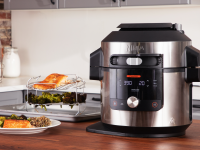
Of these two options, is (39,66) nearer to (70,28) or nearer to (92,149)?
(70,28)

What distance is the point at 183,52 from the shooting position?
1027 mm

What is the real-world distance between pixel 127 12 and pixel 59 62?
841 mm

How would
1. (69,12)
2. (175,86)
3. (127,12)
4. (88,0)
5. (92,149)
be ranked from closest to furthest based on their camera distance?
(92,149), (175,86), (88,0), (127,12), (69,12)

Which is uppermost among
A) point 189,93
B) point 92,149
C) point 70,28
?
point 70,28

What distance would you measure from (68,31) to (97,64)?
220cm

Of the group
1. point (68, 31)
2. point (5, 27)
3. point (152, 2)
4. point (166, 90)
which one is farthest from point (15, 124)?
point (5, 27)

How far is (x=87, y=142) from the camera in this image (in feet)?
3.21

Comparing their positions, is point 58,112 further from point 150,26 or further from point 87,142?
point 150,26

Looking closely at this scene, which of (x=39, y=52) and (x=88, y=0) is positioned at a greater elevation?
(x=88, y=0)

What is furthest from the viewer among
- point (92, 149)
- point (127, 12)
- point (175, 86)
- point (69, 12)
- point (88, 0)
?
→ point (69, 12)

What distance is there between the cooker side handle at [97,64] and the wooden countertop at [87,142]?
191mm

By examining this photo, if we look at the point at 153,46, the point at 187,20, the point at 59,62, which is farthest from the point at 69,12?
the point at 153,46

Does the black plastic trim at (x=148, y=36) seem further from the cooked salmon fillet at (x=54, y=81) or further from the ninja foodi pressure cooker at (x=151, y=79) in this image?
the cooked salmon fillet at (x=54, y=81)

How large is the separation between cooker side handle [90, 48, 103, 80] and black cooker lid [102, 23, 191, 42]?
0.18 ft
